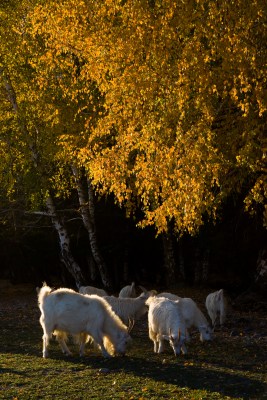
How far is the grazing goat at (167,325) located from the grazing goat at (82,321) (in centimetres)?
62

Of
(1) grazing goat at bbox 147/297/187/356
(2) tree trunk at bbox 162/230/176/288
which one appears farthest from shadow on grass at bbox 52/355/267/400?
(2) tree trunk at bbox 162/230/176/288

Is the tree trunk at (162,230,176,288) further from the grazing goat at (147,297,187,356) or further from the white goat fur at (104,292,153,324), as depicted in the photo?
the grazing goat at (147,297,187,356)

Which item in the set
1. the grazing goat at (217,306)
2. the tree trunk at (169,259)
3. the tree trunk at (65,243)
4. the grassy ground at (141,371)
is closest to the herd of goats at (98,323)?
the grassy ground at (141,371)

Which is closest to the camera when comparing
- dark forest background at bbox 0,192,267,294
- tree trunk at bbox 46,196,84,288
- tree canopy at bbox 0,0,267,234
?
tree canopy at bbox 0,0,267,234

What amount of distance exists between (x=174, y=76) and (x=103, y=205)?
17639 millimetres

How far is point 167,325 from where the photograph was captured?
13.6 meters

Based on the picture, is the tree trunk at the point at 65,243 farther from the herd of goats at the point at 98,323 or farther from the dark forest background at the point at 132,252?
the herd of goats at the point at 98,323

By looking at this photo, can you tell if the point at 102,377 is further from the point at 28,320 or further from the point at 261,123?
the point at 28,320

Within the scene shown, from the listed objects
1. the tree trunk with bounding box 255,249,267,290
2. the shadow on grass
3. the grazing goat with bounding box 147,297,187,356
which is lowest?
the shadow on grass

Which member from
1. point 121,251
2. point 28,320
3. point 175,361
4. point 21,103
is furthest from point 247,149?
point 121,251

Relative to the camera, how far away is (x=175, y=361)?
12.8 metres

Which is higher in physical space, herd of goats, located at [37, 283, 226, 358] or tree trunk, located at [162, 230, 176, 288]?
tree trunk, located at [162, 230, 176, 288]

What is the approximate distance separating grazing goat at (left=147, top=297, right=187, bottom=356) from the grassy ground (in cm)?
23

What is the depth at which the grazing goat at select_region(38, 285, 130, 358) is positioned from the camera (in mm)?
13891
